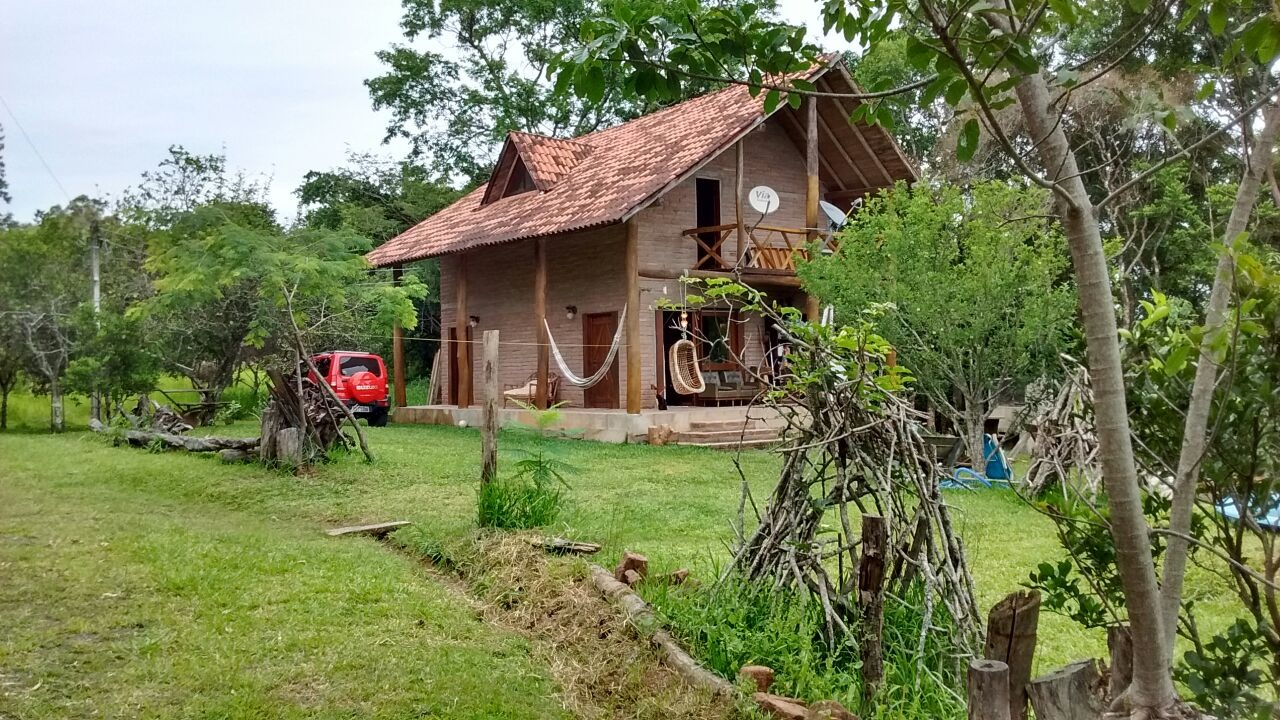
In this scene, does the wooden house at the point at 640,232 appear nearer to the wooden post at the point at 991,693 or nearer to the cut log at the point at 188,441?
the cut log at the point at 188,441

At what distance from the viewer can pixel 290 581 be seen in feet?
17.3

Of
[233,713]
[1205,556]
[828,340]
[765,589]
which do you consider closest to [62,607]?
[233,713]

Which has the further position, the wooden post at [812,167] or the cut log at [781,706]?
the wooden post at [812,167]

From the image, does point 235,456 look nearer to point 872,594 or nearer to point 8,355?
point 8,355

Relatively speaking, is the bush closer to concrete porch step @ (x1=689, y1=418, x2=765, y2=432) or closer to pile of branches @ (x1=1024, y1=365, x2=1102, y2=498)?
pile of branches @ (x1=1024, y1=365, x2=1102, y2=498)

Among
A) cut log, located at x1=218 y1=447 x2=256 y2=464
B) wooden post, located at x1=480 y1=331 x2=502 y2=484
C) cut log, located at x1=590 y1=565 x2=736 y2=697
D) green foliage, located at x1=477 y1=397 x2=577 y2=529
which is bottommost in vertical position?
cut log, located at x1=590 y1=565 x2=736 y2=697

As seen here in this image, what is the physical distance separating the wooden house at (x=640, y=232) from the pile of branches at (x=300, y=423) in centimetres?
475

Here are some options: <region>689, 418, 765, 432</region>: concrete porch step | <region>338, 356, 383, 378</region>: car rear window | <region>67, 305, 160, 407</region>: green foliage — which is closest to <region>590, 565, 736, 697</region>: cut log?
<region>689, 418, 765, 432</region>: concrete porch step

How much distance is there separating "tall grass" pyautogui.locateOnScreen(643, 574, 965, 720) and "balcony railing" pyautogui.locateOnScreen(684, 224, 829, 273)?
10377 millimetres

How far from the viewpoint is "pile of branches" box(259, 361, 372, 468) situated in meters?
9.64

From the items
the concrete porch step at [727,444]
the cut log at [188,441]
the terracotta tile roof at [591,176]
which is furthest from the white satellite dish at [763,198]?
the cut log at [188,441]

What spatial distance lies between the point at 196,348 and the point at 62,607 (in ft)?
45.8

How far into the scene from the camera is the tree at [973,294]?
10.4 m

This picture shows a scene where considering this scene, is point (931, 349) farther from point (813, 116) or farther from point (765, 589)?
point (765, 589)
